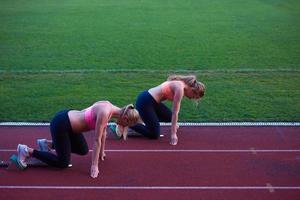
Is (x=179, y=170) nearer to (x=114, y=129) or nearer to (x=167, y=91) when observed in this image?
(x=167, y=91)

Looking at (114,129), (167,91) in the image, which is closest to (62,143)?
(114,129)

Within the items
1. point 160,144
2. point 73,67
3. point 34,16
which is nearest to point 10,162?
point 160,144

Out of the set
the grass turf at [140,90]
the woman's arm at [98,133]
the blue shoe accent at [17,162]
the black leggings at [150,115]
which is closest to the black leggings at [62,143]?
the blue shoe accent at [17,162]

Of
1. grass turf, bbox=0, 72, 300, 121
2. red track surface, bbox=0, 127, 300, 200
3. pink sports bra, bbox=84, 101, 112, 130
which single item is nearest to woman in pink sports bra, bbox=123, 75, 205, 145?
red track surface, bbox=0, 127, 300, 200

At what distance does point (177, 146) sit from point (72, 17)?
16.1 meters

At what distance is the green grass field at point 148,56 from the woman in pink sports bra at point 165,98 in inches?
46.0

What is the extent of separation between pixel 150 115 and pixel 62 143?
203 centimetres

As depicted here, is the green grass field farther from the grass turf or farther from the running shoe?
the running shoe

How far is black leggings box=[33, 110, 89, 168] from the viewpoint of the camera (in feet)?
24.6

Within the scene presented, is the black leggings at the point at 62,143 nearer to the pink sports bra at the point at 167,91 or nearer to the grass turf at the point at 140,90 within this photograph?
the pink sports bra at the point at 167,91

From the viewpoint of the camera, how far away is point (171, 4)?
28109mm

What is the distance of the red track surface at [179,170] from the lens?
23.2 feet

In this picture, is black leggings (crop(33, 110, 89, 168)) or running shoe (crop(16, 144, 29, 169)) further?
running shoe (crop(16, 144, 29, 169))

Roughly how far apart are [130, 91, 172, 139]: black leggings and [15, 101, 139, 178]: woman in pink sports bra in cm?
126
